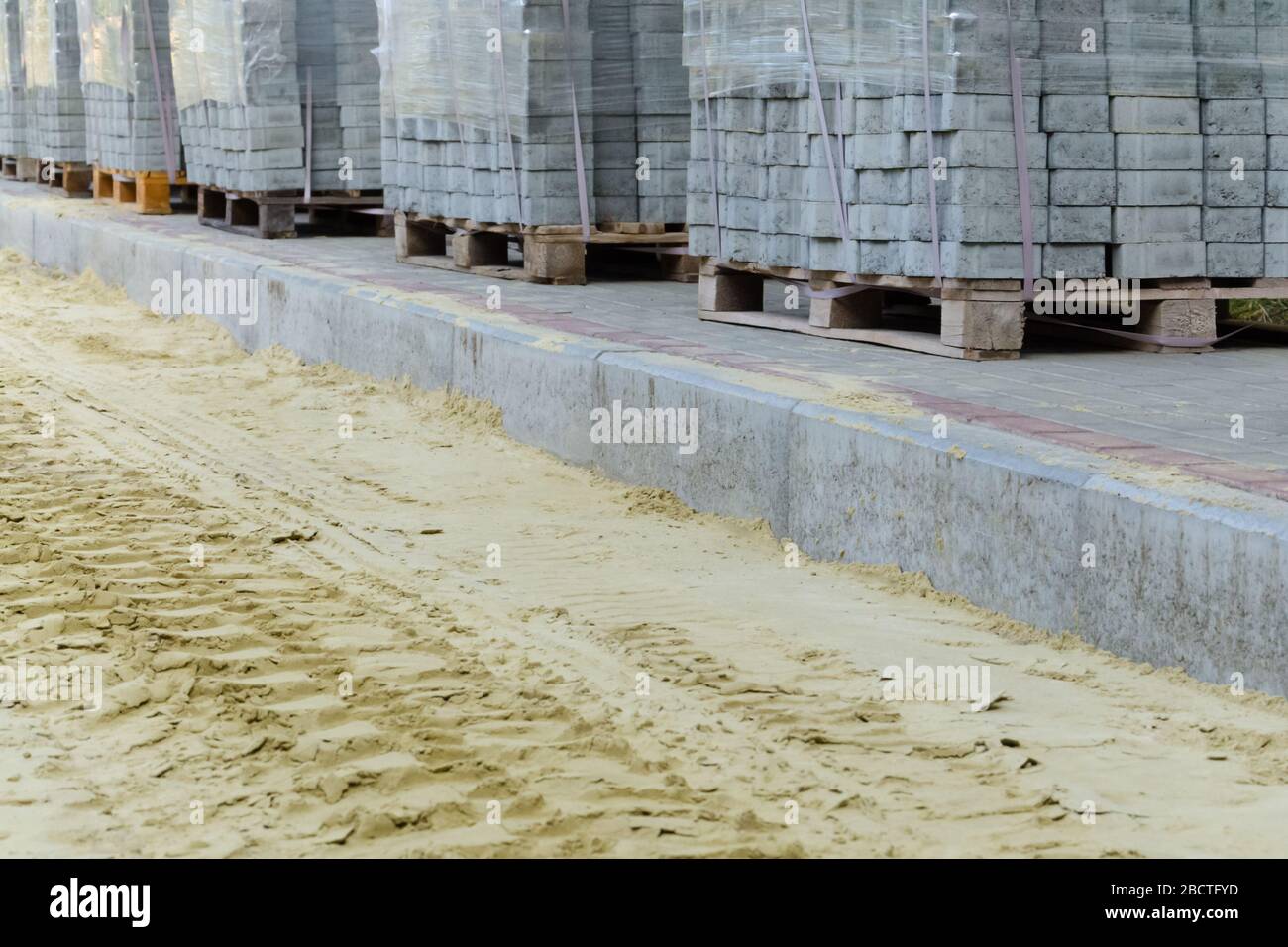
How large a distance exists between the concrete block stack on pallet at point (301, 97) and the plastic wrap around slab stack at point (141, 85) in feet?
9.16

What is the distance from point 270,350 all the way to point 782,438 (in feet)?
17.9

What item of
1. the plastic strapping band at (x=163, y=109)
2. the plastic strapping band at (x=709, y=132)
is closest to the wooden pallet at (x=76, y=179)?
the plastic strapping band at (x=163, y=109)

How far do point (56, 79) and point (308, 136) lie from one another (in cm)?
832

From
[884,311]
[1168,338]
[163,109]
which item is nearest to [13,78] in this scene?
[163,109]

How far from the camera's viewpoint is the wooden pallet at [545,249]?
416 inches

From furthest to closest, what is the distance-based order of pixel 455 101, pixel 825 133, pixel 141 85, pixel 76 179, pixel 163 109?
pixel 76 179 < pixel 141 85 < pixel 163 109 < pixel 455 101 < pixel 825 133

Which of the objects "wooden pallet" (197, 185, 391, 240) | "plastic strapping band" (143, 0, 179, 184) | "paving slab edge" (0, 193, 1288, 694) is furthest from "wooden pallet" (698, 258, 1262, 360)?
"plastic strapping band" (143, 0, 179, 184)

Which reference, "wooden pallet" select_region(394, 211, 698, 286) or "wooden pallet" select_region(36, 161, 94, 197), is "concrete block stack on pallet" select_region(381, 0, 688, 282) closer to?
"wooden pallet" select_region(394, 211, 698, 286)

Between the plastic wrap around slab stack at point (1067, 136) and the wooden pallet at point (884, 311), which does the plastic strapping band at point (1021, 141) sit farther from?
the wooden pallet at point (884, 311)

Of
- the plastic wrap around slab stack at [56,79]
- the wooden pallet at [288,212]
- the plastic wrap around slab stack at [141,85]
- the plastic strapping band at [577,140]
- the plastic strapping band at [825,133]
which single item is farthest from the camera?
the plastic wrap around slab stack at [56,79]

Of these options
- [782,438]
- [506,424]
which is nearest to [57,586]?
[782,438]

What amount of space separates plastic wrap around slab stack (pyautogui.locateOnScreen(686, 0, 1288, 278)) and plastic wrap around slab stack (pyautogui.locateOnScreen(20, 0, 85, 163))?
48.7 feet

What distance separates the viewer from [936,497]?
535 cm

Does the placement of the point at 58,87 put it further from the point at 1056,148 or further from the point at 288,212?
the point at 1056,148
